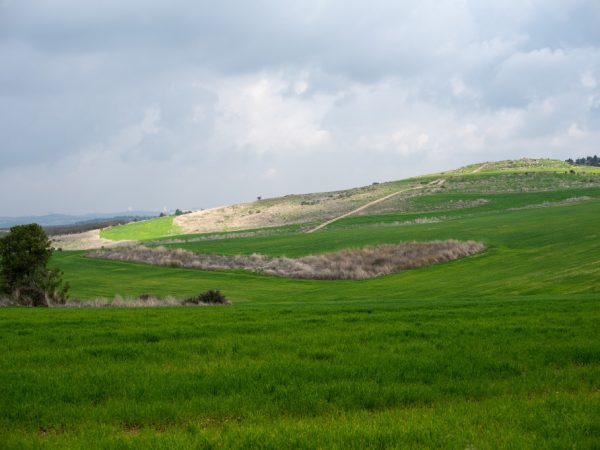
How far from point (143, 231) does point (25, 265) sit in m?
86.5

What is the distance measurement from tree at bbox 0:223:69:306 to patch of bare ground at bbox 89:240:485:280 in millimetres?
24994

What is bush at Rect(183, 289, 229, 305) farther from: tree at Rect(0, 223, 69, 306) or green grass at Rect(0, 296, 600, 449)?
green grass at Rect(0, 296, 600, 449)

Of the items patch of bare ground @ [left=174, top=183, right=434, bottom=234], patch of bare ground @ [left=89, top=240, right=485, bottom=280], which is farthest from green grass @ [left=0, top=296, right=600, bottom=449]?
patch of bare ground @ [left=174, top=183, right=434, bottom=234]

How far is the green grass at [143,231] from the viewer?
104 metres

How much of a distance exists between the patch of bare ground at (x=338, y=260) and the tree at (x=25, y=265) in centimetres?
2499

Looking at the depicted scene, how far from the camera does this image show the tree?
2777 centimetres

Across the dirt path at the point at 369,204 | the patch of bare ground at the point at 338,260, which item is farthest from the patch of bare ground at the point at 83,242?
the dirt path at the point at 369,204

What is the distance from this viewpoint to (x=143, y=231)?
4424 inches

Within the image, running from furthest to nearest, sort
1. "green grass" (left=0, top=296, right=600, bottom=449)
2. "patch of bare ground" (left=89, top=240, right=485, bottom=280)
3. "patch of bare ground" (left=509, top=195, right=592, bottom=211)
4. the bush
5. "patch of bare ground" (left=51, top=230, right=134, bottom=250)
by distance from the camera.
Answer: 1. "patch of bare ground" (left=51, top=230, right=134, bottom=250)
2. "patch of bare ground" (left=509, top=195, right=592, bottom=211)
3. "patch of bare ground" (left=89, top=240, right=485, bottom=280)
4. the bush
5. "green grass" (left=0, top=296, right=600, bottom=449)

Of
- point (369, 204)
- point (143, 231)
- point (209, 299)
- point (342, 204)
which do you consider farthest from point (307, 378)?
point (342, 204)

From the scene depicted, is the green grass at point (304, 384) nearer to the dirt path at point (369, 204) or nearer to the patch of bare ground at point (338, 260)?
the patch of bare ground at point (338, 260)

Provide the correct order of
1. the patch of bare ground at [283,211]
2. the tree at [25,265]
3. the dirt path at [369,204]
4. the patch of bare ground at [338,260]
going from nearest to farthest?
the tree at [25,265], the patch of bare ground at [338,260], the dirt path at [369,204], the patch of bare ground at [283,211]

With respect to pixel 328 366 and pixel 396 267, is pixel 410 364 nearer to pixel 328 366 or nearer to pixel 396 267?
pixel 328 366

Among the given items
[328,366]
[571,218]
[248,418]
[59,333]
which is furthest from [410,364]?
[571,218]
